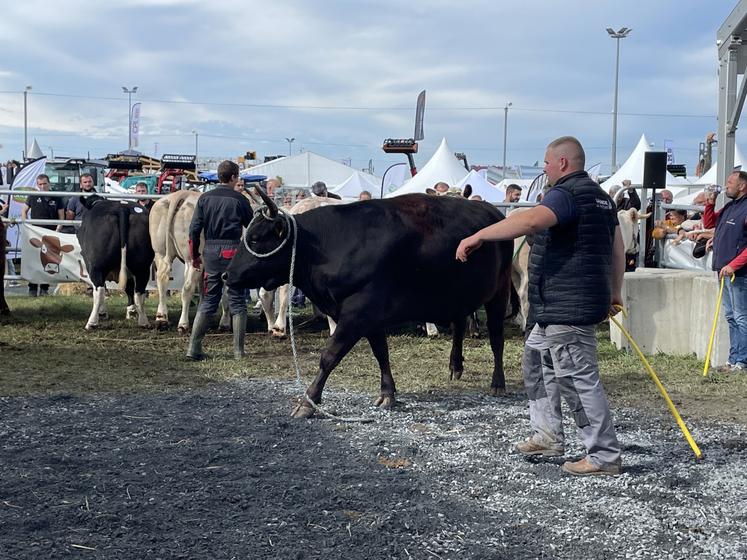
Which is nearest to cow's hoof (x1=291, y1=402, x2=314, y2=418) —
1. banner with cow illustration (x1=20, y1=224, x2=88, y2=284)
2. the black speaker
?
banner with cow illustration (x1=20, y1=224, x2=88, y2=284)

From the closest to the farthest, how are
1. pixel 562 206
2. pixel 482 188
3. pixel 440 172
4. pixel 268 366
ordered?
1. pixel 562 206
2. pixel 268 366
3. pixel 482 188
4. pixel 440 172

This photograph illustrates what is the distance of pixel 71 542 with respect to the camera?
140 inches

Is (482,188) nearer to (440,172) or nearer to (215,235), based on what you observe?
(440,172)

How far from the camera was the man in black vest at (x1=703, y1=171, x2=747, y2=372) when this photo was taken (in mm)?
8242

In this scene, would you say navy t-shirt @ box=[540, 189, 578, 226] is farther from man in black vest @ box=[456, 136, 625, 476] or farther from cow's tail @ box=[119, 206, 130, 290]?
cow's tail @ box=[119, 206, 130, 290]

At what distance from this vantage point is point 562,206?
4.54 metres

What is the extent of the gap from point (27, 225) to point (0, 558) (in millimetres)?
9778

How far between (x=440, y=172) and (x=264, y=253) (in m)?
14.4

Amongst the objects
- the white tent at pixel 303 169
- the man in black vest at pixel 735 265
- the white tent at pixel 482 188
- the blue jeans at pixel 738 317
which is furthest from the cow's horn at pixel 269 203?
the white tent at pixel 303 169

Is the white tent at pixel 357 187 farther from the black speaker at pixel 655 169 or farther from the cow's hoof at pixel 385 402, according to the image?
the cow's hoof at pixel 385 402

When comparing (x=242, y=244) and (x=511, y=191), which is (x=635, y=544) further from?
(x=511, y=191)

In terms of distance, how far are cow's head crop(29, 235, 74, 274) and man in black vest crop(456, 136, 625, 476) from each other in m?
9.00

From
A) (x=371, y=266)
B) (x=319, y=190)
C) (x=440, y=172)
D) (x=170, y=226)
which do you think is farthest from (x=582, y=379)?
(x=440, y=172)

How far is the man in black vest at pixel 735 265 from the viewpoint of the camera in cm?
824
